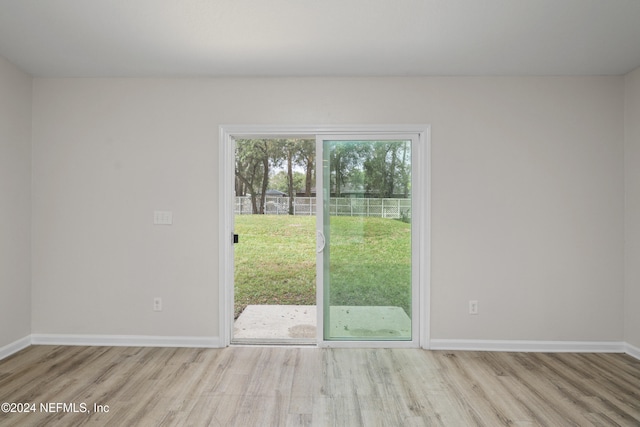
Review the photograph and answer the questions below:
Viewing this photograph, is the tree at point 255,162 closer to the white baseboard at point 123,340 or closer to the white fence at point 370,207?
the white fence at point 370,207

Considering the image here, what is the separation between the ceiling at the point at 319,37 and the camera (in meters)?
2.21

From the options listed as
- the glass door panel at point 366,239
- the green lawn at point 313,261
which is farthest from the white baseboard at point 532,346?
the green lawn at point 313,261

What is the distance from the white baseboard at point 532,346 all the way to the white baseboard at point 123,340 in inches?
83.9

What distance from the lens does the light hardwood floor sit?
2211mm

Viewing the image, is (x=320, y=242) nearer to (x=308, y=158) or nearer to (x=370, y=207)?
(x=370, y=207)

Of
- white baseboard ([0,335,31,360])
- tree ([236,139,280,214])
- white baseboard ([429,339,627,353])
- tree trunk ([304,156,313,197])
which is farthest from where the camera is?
tree ([236,139,280,214])

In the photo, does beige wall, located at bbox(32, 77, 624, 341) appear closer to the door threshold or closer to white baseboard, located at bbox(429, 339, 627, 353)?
white baseboard, located at bbox(429, 339, 627, 353)

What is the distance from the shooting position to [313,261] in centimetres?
685

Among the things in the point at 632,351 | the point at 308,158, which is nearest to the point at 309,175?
the point at 308,158

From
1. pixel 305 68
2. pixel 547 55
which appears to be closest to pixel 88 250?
pixel 305 68

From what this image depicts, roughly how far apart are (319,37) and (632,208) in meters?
3.04

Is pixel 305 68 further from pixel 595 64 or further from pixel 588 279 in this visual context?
pixel 588 279

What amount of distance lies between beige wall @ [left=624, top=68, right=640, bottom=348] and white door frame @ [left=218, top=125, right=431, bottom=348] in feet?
5.69

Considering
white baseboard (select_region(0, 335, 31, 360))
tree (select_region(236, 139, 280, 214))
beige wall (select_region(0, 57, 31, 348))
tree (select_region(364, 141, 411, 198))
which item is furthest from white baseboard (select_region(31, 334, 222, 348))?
tree (select_region(236, 139, 280, 214))
